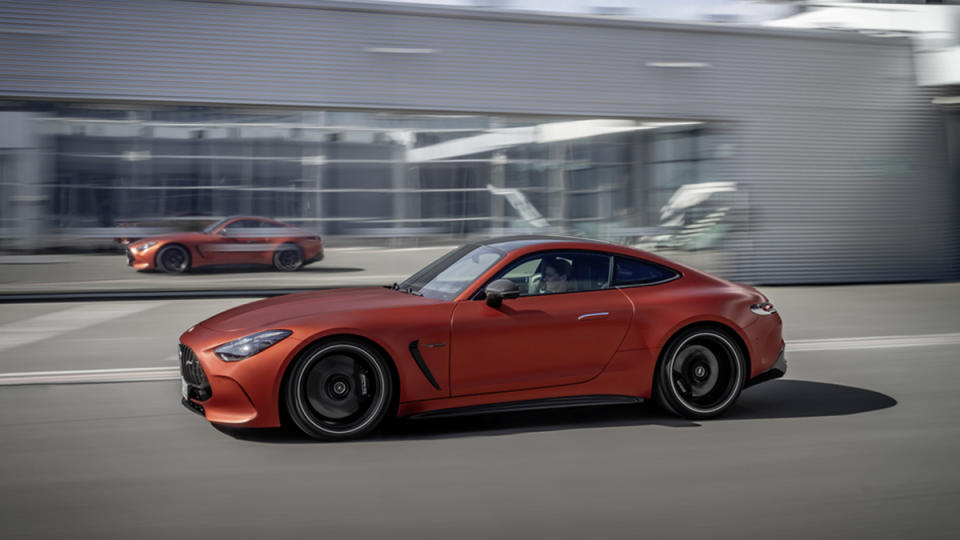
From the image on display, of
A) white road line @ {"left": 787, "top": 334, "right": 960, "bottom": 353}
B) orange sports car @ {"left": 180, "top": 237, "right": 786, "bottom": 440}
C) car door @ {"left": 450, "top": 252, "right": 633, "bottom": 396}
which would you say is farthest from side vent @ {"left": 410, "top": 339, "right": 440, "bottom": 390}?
white road line @ {"left": 787, "top": 334, "right": 960, "bottom": 353}

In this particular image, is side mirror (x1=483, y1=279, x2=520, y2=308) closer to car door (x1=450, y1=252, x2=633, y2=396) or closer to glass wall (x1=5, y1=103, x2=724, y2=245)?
car door (x1=450, y1=252, x2=633, y2=396)

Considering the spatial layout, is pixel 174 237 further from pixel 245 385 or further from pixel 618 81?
pixel 245 385

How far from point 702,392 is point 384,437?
83.4 inches

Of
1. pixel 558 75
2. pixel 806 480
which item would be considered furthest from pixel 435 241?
pixel 806 480

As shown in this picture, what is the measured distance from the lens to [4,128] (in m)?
13.0

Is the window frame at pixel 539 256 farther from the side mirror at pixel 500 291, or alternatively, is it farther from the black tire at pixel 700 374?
the black tire at pixel 700 374

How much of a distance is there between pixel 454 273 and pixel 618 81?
10.7m

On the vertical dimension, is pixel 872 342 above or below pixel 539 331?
below

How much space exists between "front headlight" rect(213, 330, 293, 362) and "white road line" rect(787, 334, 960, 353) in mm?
5778

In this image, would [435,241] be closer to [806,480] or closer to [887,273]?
[887,273]

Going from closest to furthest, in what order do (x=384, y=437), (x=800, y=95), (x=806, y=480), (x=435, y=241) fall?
1. (x=806, y=480)
2. (x=384, y=437)
3. (x=435, y=241)
4. (x=800, y=95)

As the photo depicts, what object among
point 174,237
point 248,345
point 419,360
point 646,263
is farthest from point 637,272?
point 174,237

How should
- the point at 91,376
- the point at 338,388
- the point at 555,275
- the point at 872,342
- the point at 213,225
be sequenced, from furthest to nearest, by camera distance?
the point at 213,225, the point at 872,342, the point at 91,376, the point at 555,275, the point at 338,388

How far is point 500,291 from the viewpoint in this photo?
17.5 ft
